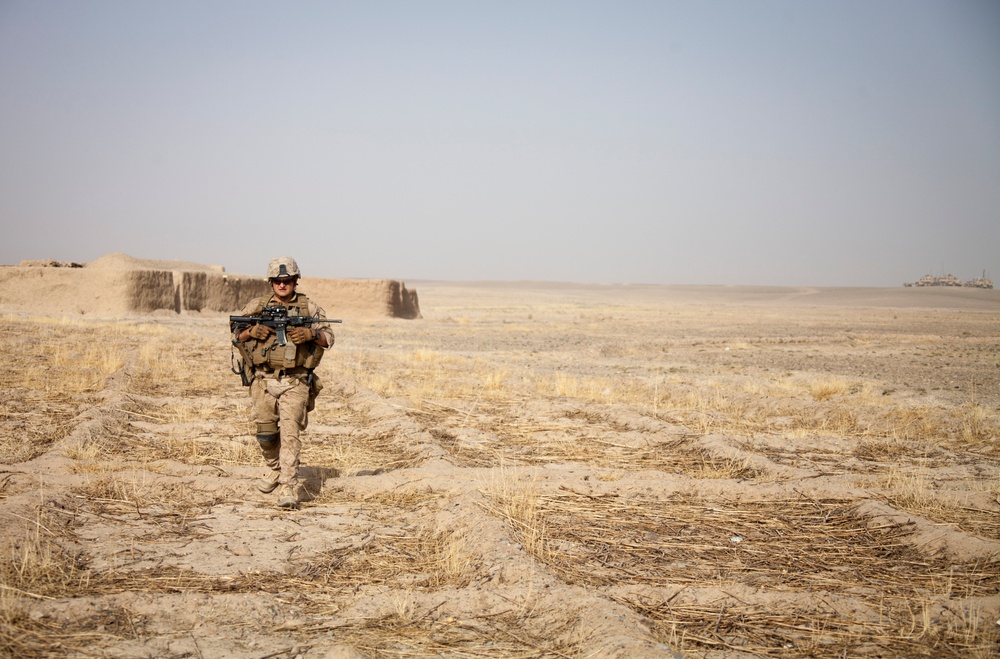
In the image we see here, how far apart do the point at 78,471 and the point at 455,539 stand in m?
3.44

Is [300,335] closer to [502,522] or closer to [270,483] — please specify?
[270,483]

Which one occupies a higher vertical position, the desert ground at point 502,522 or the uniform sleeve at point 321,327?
the uniform sleeve at point 321,327

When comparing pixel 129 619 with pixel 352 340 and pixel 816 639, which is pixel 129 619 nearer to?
pixel 816 639

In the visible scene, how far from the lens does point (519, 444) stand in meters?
8.91

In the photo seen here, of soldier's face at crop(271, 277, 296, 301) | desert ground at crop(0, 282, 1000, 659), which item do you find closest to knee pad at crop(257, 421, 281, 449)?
desert ground at crop(0, 282, 1000, 659)

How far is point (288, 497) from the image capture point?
595 centimetres

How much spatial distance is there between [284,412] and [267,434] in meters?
0.21

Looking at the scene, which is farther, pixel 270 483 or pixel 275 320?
pixel 270 483

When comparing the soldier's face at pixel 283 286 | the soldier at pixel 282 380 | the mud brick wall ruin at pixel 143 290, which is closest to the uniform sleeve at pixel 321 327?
the soldier at pixel 282 380

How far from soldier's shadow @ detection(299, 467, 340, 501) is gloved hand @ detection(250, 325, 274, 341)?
115 centimetres

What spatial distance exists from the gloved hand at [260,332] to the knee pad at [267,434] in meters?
0.66

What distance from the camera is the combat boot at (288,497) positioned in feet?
19.5

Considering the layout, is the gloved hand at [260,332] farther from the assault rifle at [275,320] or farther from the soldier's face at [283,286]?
the soldier's face at [283,286]

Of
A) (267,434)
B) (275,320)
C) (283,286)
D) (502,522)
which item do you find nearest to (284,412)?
(267,434)
